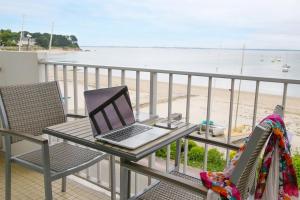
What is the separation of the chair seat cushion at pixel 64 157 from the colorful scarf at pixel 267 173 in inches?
43.9

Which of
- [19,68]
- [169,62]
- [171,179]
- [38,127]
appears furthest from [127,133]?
[169,62]

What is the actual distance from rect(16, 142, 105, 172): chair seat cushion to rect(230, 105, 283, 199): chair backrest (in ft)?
4.09

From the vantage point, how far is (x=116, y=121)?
1623 millimetres

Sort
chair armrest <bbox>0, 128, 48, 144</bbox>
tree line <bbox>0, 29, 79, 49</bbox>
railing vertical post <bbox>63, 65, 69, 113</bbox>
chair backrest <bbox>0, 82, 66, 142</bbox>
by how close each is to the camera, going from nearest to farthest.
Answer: chair armrest <bbox>0, 128, 48, 144</bbox> < chair backrest <bbox>0, 82, 66, 142</bbox> < railing vertical post <bbox>63, 65, 69, 113</bbox> < tree line <bbox>0, 29, 79, 49</bbox>

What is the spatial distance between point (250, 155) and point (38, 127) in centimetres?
175

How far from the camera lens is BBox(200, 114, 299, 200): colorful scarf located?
3.47ft

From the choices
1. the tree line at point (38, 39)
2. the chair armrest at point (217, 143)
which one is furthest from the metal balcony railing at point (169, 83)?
the tree line at point (38, 39)

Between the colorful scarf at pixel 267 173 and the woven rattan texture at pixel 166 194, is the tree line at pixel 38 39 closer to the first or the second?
the woven rattan texture at pixel 166 194

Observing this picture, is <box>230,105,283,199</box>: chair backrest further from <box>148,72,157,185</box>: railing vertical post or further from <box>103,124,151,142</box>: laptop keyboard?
<box>148,72,157,185</box>: railing vertical post

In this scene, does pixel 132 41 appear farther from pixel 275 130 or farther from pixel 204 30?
pixel 275 130

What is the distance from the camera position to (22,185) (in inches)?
108

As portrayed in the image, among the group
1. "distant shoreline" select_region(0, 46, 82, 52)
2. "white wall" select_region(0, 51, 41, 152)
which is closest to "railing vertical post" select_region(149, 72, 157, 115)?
"white wall" select_region(0, 51, 41, 152)

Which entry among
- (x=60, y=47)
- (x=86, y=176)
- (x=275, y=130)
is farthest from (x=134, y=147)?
(x=60, y=47)

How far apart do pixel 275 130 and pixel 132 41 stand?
25.9 ft
